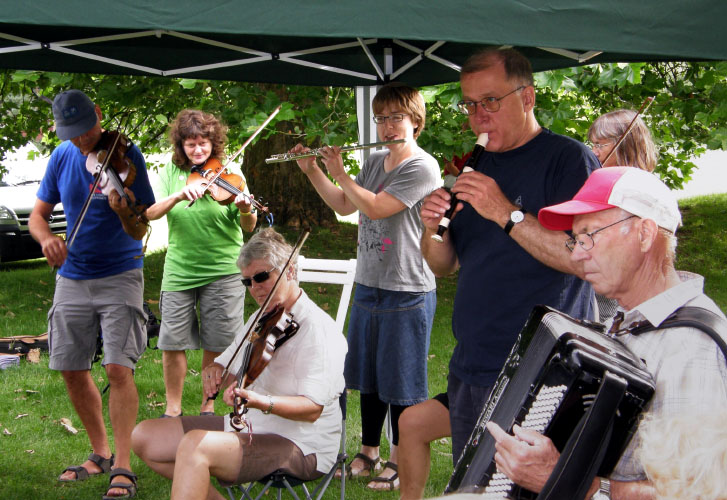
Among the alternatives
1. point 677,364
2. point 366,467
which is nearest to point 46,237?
point 366,467

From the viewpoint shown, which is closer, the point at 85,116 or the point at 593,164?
the point at 593,164

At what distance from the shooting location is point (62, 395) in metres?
5.14

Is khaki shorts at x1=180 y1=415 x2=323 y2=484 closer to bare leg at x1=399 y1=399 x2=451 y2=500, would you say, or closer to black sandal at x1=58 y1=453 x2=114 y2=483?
bare leg at x1=399 y1=399 x2=451 y2=500

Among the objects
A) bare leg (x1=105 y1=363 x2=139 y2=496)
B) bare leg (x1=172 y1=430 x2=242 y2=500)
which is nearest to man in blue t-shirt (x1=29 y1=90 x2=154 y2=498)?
bare leg (x1=105 y1=363 x2=139 y2=496)

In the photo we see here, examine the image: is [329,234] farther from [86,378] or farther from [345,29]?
[345,29]

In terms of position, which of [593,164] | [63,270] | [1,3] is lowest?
[63,270]

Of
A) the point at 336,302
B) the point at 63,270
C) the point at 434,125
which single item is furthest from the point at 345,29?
the point at 336,302

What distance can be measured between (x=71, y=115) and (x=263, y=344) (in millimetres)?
1679

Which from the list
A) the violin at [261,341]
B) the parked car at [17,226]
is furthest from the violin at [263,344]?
the parked car at [17,226]

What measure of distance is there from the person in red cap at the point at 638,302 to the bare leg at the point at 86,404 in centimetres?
266

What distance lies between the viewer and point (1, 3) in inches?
71.5

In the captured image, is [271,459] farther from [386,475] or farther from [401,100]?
[401,100]

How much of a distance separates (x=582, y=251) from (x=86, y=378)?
9.20ft

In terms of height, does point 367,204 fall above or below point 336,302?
above
